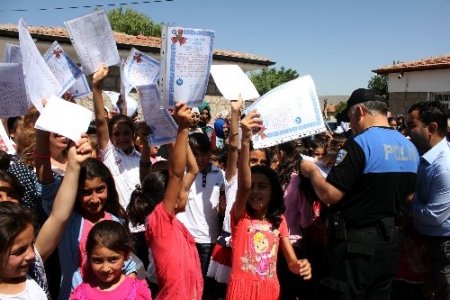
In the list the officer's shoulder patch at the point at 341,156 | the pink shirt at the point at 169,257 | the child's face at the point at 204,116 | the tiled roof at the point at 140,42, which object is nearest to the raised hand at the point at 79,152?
the pink shirt at the point at 169,257

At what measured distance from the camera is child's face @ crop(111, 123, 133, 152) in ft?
12.8

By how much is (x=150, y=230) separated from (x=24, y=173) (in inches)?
29.2

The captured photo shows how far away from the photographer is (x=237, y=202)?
9.65 ft

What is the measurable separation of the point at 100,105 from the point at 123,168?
817 millimetres

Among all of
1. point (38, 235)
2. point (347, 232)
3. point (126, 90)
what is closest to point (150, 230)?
point (38, 235)

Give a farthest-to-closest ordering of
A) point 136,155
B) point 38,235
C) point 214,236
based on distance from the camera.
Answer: point 136,155, point 214,236, point 38,235

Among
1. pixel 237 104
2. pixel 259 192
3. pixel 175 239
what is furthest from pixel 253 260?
pixel 237 104

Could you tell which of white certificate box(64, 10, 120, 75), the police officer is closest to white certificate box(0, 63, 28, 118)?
white certificate box(64, 10, 120, 75)

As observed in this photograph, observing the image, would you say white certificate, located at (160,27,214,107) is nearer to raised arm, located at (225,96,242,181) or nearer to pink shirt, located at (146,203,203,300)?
raised arm, located at (225,96,242,181)

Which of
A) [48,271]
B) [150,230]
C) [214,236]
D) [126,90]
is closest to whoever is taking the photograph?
[48,271]

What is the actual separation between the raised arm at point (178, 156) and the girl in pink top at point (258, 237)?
1.54 feet

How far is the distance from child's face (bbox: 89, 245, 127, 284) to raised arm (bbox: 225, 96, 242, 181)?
46.3 inches

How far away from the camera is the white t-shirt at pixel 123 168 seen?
129 inches

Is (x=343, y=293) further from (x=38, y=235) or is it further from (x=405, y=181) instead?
(x=38, y=235)
